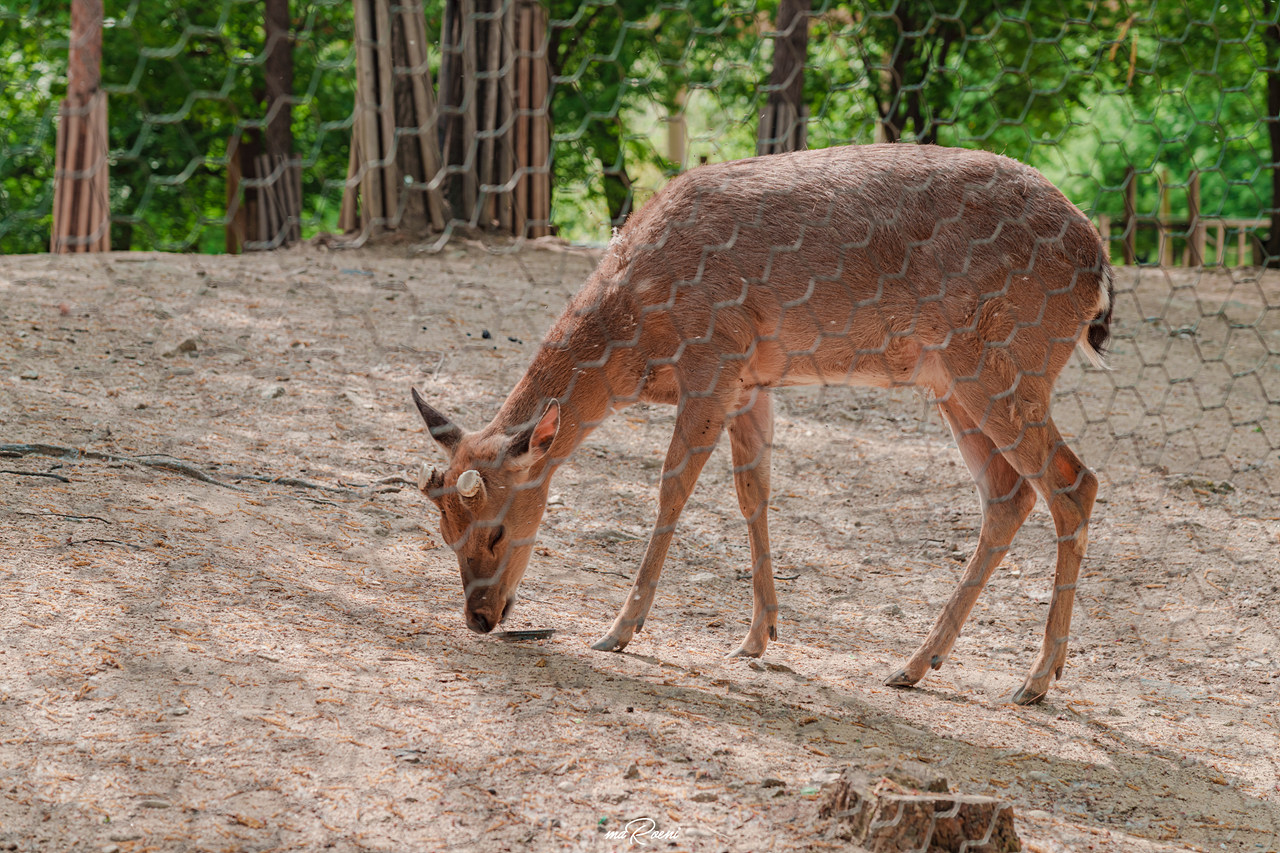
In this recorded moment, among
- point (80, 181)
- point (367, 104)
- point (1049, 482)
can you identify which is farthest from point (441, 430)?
point (80, 181)

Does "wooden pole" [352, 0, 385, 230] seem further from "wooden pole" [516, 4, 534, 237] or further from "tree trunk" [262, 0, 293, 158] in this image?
"tree trunk" [262, 0, 293, 158]

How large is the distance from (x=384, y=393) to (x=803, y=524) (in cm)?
238

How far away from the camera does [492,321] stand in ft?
25.0

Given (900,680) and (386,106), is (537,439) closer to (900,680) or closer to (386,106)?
(900,680)

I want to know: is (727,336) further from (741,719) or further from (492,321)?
(492,321)

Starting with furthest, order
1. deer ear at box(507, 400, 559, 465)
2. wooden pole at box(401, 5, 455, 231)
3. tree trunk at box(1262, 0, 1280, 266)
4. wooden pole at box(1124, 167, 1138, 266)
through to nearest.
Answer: tree trunk at box(1262, 0, 1280, 266) < wooden pole at box(401, 5, 455, 231) < wooden pole at box(1124, 167, 1138, 266) < deer ear at box(507, 400, 559, 465)

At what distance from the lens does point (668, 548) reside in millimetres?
4398

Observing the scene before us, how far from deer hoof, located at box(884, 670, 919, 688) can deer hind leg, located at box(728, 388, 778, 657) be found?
1.47ft

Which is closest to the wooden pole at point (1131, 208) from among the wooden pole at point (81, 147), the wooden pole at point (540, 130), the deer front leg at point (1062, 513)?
the deer front leg at point (1062, 513)

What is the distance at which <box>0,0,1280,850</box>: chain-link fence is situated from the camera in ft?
9.20

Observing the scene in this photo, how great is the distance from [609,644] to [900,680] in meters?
1.01

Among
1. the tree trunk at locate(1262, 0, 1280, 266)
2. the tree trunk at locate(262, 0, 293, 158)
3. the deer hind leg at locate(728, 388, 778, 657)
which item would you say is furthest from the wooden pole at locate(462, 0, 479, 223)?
the tree trunk at locate(1262, 0, 1280, 266)

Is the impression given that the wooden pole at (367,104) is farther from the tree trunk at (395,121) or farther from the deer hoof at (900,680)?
the deer hoof at (900,680)

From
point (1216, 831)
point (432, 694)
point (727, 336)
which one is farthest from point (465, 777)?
point (1216, 831)
